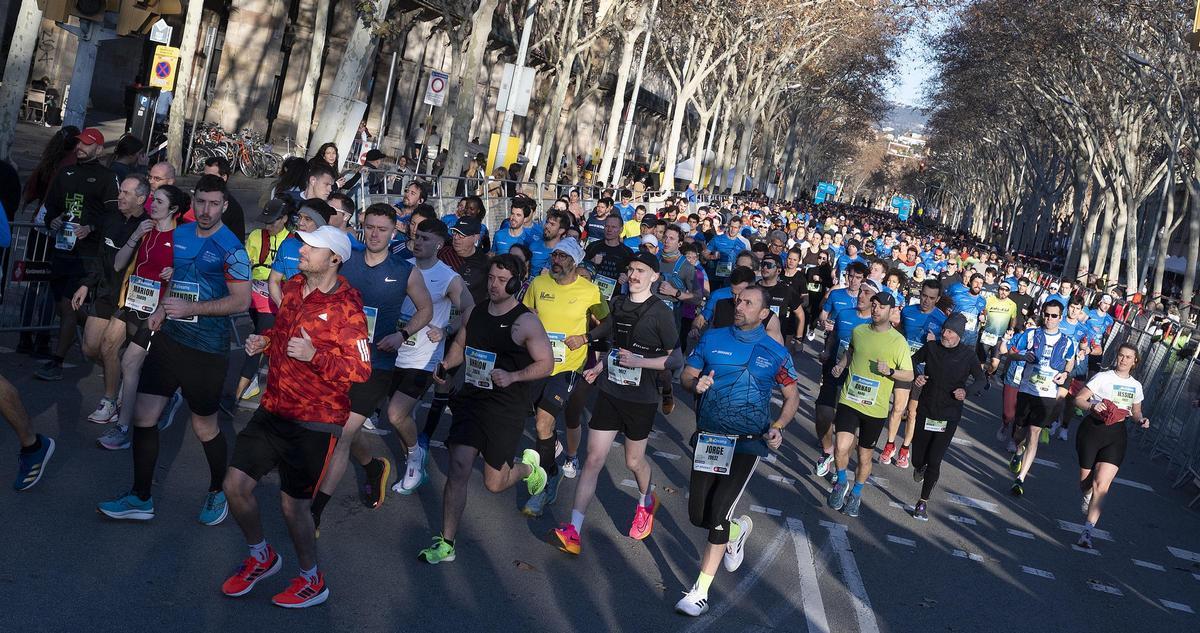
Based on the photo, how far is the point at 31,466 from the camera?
6.66 m

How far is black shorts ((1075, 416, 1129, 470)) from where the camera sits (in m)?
10.4

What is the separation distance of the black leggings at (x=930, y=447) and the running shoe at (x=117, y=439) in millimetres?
5750

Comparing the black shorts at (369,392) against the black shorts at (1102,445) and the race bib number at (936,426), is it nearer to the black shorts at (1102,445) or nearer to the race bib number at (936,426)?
the race bib number at (936,426)

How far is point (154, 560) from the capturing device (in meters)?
6.04

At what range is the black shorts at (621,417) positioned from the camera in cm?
786

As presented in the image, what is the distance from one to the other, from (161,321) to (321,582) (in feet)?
4.96

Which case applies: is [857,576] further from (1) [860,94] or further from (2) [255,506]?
(1) [860,94]

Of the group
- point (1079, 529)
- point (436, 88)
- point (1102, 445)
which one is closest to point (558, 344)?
point (1102, 445)

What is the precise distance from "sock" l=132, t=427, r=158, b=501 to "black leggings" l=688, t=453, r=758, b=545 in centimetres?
270

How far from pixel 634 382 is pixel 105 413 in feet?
11.1

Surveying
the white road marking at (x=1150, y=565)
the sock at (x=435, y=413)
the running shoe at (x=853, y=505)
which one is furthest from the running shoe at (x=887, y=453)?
the sock at (x=435, y=413)

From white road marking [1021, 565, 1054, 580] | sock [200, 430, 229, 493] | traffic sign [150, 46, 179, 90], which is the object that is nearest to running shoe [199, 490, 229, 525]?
sock [200, 430, 229, 493]

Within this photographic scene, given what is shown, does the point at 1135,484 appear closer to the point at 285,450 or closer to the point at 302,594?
the point at 302,594

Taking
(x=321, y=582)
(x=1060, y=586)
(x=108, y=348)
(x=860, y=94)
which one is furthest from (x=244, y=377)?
(x=860, y=94)
